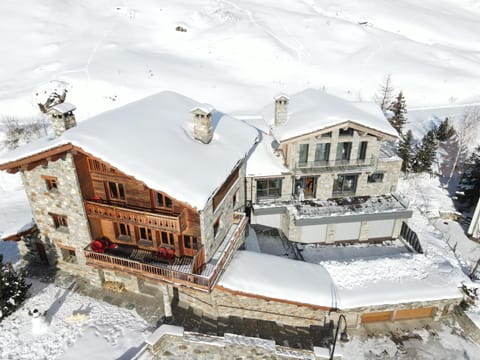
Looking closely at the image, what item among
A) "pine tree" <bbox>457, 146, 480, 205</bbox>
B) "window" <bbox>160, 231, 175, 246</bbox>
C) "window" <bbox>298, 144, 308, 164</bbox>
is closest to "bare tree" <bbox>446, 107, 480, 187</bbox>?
"pine tree" <bbox>457, 146, 480, 205</bbox>

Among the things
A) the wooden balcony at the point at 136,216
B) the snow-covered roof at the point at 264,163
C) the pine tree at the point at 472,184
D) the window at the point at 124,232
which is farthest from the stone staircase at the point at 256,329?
the pine tree at the point at 472,184

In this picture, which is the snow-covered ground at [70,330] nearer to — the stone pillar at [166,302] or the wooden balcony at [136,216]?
the stone pillar at [166,302]

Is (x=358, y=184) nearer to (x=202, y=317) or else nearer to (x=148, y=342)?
(x=202, y=317)

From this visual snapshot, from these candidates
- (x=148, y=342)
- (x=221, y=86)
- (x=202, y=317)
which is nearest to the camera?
(x=148, y=342)

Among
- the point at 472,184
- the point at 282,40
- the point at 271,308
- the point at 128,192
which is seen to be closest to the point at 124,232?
the point at 128,192

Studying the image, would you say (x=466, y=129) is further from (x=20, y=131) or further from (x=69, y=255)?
(x=20, y=131)

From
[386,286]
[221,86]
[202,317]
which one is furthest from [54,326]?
[221,86]

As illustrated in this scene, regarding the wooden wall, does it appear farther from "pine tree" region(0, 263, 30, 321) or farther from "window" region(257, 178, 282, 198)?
"window" region(257, 178, 282, 198)
